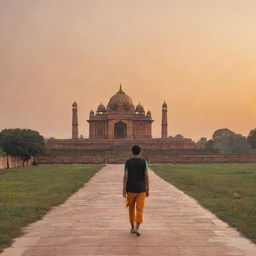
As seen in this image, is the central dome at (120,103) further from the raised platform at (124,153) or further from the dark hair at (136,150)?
the dark hair at (136,150)

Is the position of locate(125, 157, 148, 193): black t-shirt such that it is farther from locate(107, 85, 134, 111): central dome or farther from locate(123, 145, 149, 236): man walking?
locate(107, 85, 134, 111): central dome

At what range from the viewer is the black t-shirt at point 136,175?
354 inches

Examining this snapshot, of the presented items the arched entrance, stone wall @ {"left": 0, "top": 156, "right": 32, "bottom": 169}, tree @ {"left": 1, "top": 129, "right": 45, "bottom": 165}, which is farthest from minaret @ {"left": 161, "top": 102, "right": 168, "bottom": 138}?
tree @ {"left": 1, "top": 129, "right": 45, "bottom": 165}

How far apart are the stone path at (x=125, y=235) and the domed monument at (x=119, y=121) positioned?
66214 mm

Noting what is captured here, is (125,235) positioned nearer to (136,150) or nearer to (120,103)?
(136,150)

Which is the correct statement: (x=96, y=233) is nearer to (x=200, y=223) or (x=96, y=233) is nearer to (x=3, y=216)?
(x=200, y=223)

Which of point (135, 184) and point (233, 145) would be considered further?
point (233, 145)

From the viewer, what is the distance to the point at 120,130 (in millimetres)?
81688

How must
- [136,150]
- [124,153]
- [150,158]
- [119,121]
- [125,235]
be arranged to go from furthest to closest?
1. [119,121]
2. [124,153]
3. [150,158]
4. [136,150]
5. [125,235]

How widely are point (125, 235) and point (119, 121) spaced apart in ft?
233

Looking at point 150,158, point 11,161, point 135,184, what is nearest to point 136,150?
point 135,184

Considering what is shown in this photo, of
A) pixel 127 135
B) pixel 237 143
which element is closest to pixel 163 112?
pixel 127 135

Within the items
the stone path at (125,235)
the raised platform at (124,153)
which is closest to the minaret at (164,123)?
the raised platform at (124,153)

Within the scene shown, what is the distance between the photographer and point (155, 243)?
7.80 m
